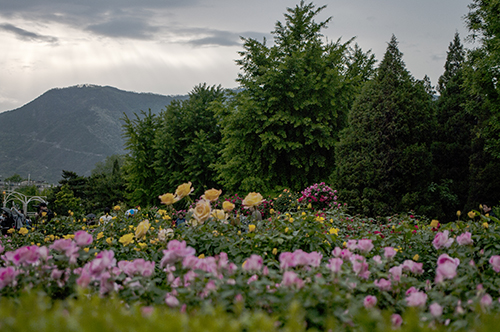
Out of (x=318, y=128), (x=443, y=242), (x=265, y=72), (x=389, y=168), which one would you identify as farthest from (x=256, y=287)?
(x=265, y=72)

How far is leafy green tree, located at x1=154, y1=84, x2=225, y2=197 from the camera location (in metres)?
16.8

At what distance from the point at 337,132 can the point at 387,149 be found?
3.63 m

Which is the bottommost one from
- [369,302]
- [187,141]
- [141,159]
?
[369,302]

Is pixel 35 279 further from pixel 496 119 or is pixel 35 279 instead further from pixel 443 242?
pixel 496 119

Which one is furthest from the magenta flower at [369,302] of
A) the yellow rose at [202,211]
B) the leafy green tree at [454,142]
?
the leafy green tree at [454,142]

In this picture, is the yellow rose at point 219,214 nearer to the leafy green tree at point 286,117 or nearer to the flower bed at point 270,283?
the flower bed at point 270,283

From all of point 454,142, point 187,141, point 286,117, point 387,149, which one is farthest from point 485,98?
point 187,141

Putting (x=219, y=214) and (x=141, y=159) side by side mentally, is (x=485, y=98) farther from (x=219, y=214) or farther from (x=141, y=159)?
(x=141, y=159)

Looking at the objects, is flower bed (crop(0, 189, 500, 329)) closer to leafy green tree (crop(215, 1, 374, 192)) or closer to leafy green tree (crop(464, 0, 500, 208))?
leafy green tree (crop(215, 1, 374, 192))

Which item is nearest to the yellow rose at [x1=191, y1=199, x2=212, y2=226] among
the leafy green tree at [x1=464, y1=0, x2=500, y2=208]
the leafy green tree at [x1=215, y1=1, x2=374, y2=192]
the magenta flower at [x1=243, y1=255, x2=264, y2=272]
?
the magenta flower at [x1=243, y1=255, x2=264, y2=272]

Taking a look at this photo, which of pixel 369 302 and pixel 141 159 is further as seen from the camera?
pixel 141 159

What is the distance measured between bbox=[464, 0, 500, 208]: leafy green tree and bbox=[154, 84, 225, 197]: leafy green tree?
35.2ft

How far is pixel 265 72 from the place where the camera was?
13367mm

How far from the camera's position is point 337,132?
1319 centimetres
